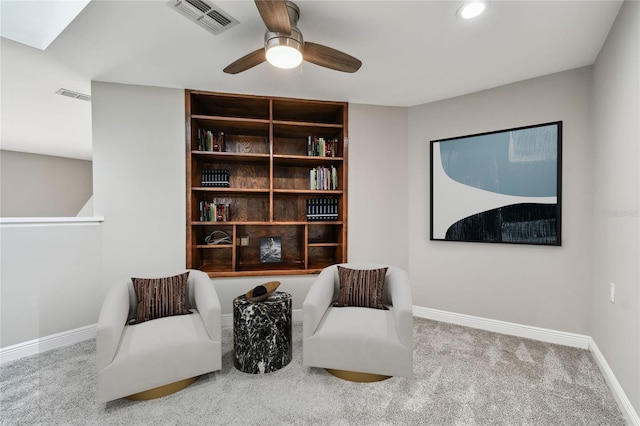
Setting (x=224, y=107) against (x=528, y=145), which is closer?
(x=528, y=145)

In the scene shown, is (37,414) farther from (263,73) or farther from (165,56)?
(263,73)

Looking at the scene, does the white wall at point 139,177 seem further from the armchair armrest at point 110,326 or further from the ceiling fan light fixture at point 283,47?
the ceiling fan light fixture at point 283,47

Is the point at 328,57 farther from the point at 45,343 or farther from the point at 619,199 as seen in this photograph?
the point at 45,343

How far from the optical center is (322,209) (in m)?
3.39

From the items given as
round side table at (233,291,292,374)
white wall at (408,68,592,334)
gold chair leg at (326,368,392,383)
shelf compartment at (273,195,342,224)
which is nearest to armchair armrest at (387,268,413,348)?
gold chair leg at (326,368,392,383)

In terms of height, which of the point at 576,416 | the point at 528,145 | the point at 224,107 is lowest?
the point at 576,416

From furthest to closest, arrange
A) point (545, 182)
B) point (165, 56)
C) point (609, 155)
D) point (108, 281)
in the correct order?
point (108, 281), point (545, 182), point (165, 56), point (609, 155)

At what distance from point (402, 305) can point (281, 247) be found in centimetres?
185

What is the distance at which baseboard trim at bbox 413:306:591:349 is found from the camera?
2527 millimetres

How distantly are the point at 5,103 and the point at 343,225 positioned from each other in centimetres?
413

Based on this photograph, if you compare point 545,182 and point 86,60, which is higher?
point 86,60

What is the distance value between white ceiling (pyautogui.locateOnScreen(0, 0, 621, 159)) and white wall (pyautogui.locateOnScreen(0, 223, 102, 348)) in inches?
57.8

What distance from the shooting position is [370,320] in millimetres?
2059

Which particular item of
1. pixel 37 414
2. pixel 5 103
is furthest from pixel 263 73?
pixel 5 103
